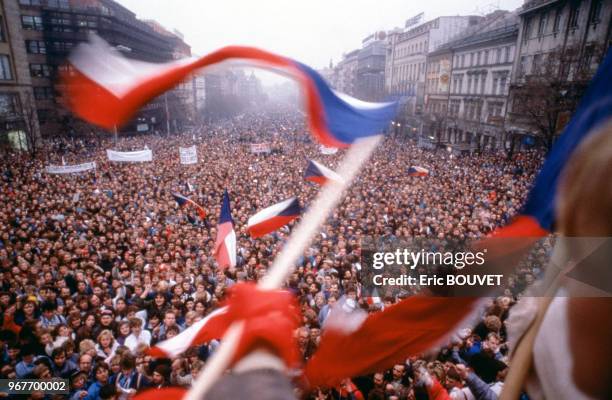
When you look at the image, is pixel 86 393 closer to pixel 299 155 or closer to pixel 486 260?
pixel 486 260

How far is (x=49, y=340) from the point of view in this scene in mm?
5977

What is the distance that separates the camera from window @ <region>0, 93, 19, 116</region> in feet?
111

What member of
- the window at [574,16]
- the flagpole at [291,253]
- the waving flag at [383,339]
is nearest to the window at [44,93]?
the window at [574,16]

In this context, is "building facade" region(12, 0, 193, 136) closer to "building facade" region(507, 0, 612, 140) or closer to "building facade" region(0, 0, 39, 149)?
Answer: "building facade" region(0, 0, 39, 149)

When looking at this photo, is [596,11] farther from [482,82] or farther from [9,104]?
[9,104]

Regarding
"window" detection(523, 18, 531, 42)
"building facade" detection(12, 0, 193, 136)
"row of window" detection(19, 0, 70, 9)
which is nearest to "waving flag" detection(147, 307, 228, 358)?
"window" detection(523, 18, 531, 42)

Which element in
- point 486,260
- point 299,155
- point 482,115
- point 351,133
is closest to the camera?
point 486,260

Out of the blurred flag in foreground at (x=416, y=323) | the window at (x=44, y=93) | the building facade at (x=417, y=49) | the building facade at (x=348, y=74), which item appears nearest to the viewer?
the blurred flag in foreground at (x=416, y=323)

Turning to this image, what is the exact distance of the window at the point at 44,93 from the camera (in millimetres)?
45000

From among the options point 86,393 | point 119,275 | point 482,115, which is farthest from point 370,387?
point 482,115

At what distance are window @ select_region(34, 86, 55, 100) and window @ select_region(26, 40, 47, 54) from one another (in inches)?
171

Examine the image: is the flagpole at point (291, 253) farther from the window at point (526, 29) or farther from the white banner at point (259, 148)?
the window at point (526, 29)

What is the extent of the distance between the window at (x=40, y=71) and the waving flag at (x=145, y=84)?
179ft

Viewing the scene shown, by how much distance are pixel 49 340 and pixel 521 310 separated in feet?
22.3
